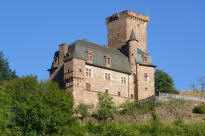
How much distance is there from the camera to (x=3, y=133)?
57.6 meters

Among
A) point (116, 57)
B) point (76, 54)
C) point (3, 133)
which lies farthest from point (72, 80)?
point (3, 133)

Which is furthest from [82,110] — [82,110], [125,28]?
[125,28]

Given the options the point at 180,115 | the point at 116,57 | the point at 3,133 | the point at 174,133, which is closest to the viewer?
the point at 3,133

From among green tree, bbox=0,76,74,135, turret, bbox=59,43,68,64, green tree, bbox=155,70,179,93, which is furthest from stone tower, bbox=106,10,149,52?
green tree, bbox=0,76,74,135

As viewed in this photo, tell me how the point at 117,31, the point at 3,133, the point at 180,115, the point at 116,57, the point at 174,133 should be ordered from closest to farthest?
the point at 3,133, the point at 174,133, the point at 180,115, the point at 116,57, the point at 117,31

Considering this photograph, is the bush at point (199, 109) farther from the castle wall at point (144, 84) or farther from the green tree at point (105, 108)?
the green tree at point (105, 108)

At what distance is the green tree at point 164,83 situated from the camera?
3531 inches

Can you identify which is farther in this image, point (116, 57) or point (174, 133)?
point (116, 57)

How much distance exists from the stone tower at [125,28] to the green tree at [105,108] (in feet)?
46.7

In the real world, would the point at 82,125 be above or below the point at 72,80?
below

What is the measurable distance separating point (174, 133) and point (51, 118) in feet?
46.9

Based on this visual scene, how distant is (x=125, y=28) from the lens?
3206 inches

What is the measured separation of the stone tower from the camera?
81.5 meters

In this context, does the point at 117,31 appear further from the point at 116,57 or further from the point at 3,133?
the point at 3,133
